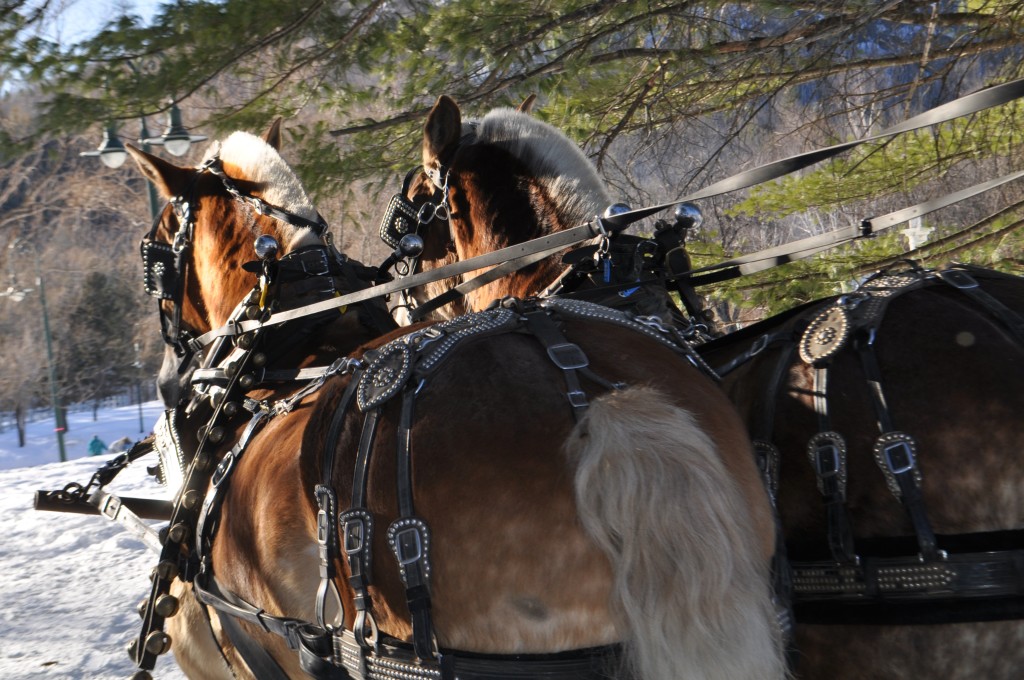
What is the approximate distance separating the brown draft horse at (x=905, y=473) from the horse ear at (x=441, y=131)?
57.8 inches

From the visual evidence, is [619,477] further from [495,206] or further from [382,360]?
[495,206]

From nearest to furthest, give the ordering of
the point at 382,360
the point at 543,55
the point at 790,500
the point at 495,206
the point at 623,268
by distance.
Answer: the point at 382,360
the point at 790,500
the point at 623,268
the point at 495,206
the point at 543,55

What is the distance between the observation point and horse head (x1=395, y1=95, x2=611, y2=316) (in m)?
3.10

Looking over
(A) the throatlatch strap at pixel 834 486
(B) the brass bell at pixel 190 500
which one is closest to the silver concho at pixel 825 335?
(A) the throatlatch strap at pixel 834 486

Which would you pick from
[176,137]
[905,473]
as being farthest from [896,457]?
[176,137]

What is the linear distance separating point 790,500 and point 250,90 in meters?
4.84

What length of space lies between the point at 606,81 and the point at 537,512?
470cm

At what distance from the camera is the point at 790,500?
2.31m

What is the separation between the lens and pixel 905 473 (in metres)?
2.08

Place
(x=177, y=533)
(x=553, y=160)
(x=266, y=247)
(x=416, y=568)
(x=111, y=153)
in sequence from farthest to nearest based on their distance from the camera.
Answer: (x=111, y=153)
(x=553, y=160)
(x=266, y=247)
(x=177, y=533)
(x=416, y=568)

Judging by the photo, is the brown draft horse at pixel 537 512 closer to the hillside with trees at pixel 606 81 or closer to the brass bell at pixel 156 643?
the brass bell at pixel 156 643

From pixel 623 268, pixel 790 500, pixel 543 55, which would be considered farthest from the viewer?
pixel 543 55

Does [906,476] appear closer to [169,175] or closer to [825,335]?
[825,335]

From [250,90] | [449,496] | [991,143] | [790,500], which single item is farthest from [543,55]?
[449,496]
